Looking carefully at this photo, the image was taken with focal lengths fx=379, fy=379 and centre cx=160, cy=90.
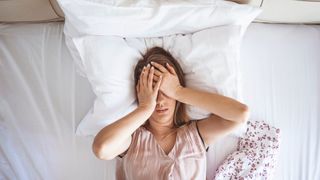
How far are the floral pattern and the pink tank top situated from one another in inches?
4.3

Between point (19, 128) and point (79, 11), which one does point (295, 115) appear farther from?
point (19, 128)

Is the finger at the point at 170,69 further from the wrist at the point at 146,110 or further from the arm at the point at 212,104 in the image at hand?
the wrist at the point at 146,110

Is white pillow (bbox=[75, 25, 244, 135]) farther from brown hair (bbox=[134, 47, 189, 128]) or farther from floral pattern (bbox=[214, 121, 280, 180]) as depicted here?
floral pattern (bbox=[214, 121, 280, 180])

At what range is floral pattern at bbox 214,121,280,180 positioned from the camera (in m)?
1.31

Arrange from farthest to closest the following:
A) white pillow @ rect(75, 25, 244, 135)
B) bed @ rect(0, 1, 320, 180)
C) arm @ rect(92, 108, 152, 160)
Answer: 1. bed @ rect(0, 1, 320, 180)
2. white pillow @ rect(75, 25, 244, 135)
3. arm @ rect(92, 108, 152, 160)

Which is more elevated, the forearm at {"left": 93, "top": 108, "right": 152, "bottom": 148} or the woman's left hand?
the woman's left hand

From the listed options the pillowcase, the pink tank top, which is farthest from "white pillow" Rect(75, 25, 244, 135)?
the pink tank top

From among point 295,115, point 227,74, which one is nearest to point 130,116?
point 227,74

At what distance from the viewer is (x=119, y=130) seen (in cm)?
112

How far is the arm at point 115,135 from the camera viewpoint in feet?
3.64

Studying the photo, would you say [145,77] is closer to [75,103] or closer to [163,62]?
[163,62]

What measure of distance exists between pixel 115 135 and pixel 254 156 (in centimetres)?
52

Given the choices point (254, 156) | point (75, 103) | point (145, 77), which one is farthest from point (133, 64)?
point (254, 156)

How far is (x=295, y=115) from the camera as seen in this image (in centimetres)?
140
